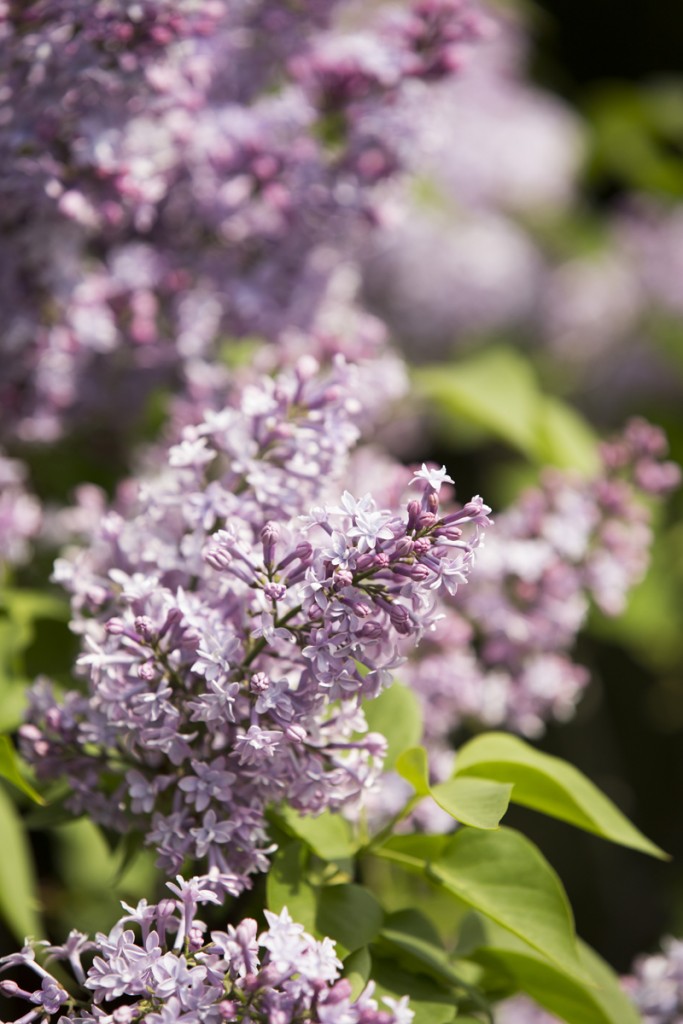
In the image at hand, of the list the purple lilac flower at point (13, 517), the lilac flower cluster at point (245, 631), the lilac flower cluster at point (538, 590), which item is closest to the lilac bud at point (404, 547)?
the lilac flower cluster at point (245, 631)

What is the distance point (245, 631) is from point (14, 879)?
341 millimetres

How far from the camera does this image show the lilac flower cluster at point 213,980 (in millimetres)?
533

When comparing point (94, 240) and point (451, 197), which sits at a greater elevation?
point (94, 240)

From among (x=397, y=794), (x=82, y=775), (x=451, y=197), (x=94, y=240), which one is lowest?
(x=451, y=197)

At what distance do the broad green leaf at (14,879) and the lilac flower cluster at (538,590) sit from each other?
0.31 meters

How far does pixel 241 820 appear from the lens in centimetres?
62

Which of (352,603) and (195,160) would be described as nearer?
(352,603)

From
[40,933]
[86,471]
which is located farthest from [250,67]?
[40,933]

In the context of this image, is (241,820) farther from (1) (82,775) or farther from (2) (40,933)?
(2) (40,933)

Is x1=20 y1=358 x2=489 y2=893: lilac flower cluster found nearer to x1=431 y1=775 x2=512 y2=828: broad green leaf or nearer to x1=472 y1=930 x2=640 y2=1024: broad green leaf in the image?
x1=431 y1=775 x2=512 y2=828: broad green leaf

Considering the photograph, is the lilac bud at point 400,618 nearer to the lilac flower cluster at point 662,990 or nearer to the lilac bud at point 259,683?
the lilac bud at point 259,683

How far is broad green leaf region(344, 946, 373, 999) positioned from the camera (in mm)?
590

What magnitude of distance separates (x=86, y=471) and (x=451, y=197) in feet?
3.01

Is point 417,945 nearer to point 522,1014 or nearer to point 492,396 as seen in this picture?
point 522,1014
